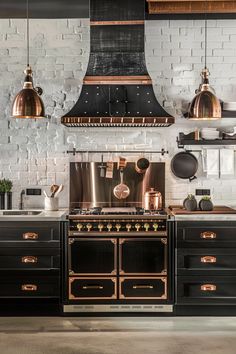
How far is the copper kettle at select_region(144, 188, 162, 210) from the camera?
18.0ft

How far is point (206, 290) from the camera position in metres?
5.08

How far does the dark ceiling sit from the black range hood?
0.23 meters

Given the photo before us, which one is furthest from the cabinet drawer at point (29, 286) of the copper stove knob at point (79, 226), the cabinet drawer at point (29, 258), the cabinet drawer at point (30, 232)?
the copper stove knob at point (79, 226)

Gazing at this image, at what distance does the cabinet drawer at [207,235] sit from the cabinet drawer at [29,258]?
128cm

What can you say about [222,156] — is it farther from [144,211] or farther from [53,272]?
[53,272]

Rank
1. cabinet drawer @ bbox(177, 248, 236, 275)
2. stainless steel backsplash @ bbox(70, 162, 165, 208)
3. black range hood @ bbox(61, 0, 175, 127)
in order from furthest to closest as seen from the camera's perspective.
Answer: stainless steel backsplash @ bbox(70, 162, 165, 208), black range hood @ bbox(61, 0, 175, 127), cabinet drawer @ bbox(177, 248, 236, 275)

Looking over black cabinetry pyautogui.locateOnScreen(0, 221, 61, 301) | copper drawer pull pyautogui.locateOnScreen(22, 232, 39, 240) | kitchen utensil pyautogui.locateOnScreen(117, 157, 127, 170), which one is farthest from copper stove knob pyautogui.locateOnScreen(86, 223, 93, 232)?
kitchen utensil pyautogui.locateOnScreen(117, 157, 127, 170)

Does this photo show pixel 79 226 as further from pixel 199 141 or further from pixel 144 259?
pixel 199 141

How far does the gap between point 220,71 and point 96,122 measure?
1.69m

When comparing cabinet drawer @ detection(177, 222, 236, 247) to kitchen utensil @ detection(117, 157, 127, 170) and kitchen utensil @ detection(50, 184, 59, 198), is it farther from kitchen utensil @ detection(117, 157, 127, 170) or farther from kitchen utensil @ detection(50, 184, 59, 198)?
kitchen utensil @ detection(50, 184, 59, 198)

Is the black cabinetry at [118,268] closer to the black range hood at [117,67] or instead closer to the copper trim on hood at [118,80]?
the black range hood at [117,67]

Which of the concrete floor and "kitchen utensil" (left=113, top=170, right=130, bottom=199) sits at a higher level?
"kitchen utensil" (left=113, top=170, right=130, bottom=199)

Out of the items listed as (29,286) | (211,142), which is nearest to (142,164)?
(211,142)

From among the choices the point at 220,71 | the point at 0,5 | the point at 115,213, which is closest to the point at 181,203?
the point at 115,213
